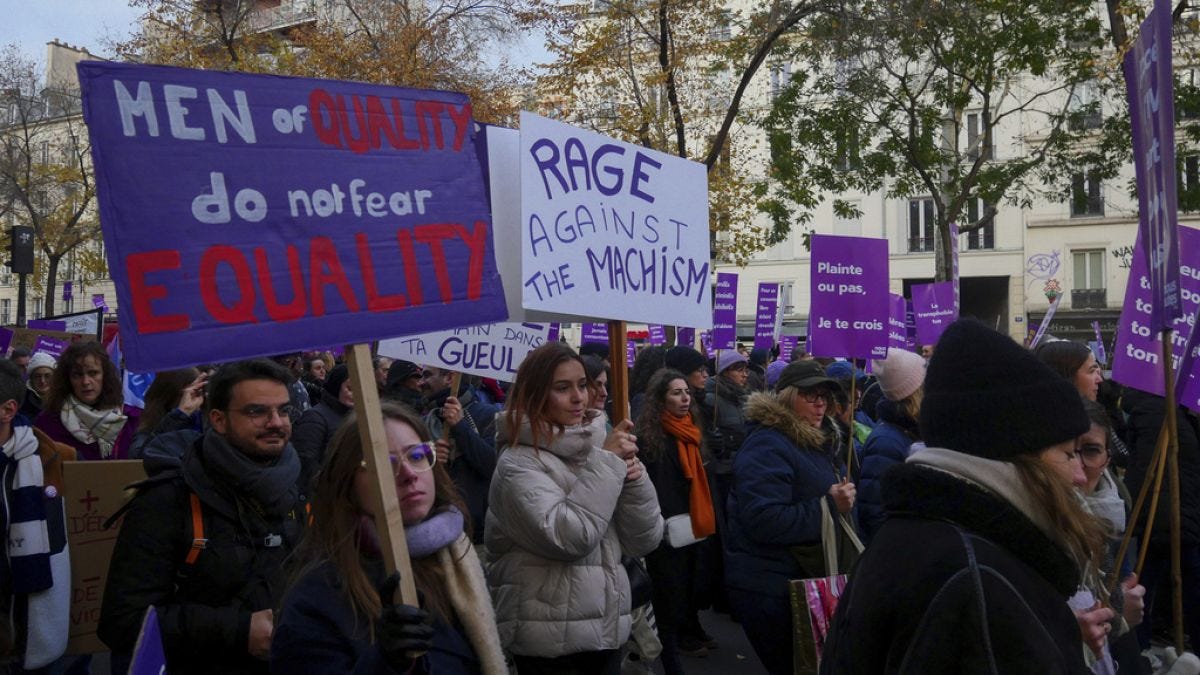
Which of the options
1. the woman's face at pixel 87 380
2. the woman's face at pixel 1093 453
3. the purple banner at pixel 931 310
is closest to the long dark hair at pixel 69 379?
the woman's face at pixel 87 380

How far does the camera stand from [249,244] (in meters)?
2.45

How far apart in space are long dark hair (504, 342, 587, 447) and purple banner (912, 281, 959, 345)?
9.32m

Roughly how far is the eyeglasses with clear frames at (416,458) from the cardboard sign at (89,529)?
1.79 m

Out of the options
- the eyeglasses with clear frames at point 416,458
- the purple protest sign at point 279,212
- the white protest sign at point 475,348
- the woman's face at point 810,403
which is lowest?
the woman's face at point 810,403

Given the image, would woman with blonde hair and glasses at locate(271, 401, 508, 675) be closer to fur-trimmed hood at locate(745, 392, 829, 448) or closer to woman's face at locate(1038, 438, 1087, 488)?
woman's face at locate(1038, 438, 1087, 488)

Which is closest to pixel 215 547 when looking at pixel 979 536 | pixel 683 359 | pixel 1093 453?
pixel 979 536

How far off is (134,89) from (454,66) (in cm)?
2018

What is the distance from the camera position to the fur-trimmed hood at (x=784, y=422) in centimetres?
491

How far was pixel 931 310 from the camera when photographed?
44.5 ft

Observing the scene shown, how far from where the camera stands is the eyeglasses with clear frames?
2775 mm

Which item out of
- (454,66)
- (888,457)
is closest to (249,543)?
(888,457)

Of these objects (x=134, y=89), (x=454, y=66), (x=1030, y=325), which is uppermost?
(x=454, y=66)

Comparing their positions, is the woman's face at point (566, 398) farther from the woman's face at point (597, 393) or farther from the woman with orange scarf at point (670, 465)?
the woman with orange scarf at point (670, 465)

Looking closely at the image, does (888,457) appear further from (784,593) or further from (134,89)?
(134,89)
